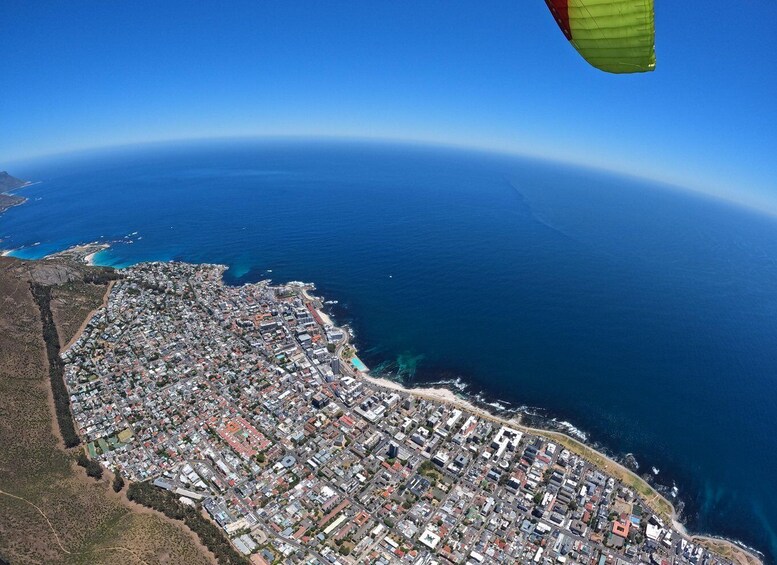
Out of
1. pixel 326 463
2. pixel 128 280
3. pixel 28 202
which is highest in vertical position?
pixel 28 202

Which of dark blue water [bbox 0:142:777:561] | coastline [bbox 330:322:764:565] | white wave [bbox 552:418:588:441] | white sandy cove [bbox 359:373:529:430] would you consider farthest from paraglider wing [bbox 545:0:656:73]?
dark blue water [bbox 0:142:777:561]

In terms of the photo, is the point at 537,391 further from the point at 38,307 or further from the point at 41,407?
the point at 38,307

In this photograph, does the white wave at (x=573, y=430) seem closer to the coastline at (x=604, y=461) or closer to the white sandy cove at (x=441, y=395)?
the coastline at (x=604, y=461)

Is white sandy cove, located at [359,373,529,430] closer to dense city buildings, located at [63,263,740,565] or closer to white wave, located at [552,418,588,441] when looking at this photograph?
dense city buildings, located at [63,263,740,565]

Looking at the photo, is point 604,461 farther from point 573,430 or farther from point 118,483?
point 118,483

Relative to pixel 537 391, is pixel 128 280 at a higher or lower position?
higher

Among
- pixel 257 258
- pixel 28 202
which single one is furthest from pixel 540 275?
pixel 28 202
